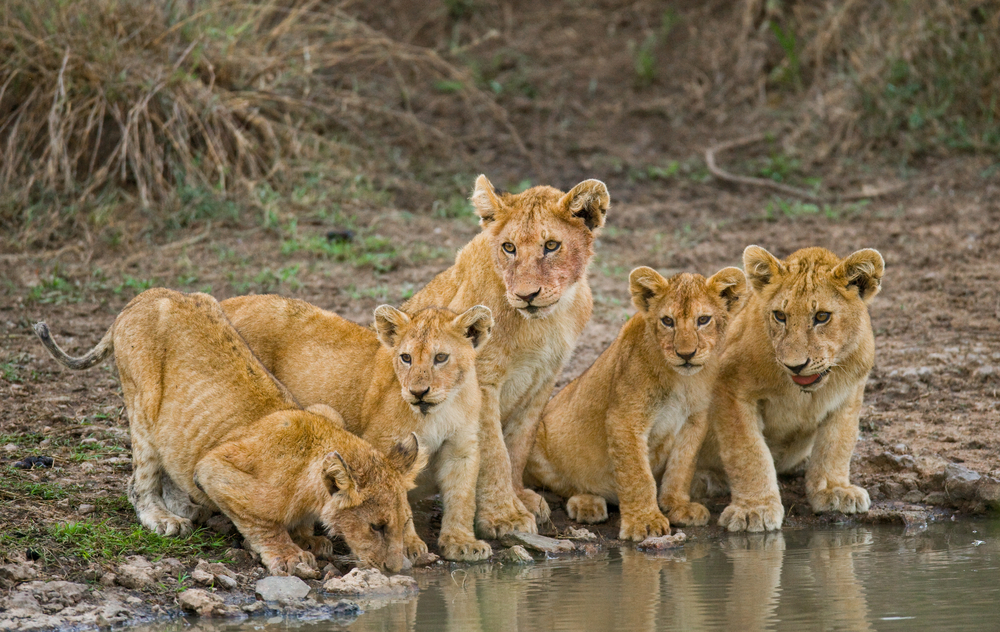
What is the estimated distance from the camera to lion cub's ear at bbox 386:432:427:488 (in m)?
6.51

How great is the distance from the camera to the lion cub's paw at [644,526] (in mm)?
7141

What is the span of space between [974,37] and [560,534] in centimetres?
941

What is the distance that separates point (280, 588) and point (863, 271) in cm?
368

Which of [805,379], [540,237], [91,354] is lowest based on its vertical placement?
[805,379]

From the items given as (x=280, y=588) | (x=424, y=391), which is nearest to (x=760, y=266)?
(x=424, y=391)

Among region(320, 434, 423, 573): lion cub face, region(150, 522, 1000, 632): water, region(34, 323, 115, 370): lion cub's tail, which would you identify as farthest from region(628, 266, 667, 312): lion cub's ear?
region(34, 323, 115, 370): lion cub's tail

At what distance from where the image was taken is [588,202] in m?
7.39

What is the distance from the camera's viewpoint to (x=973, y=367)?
947 cm

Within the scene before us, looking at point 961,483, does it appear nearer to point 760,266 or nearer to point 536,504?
point 760,266

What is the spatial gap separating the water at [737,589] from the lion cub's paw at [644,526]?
0.17 m

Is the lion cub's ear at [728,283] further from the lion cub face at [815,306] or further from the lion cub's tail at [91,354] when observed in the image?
the lion cub's tail at [91,354]

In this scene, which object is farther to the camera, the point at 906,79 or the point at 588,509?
the point at 906,79

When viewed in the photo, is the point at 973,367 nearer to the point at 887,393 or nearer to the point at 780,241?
the point at 887,393

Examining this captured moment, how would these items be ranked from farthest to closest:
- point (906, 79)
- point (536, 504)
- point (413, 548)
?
point (906, 79), point (536, 504), point (413, 548)
